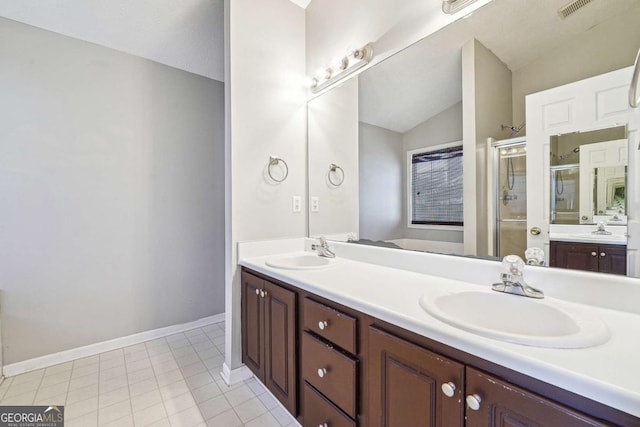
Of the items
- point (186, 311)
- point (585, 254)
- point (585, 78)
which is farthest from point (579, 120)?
point (186, 311)

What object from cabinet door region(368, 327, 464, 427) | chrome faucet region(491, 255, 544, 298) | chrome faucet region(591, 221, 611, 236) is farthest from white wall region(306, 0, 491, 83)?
cabinet door region(368, 327, 464, 427)

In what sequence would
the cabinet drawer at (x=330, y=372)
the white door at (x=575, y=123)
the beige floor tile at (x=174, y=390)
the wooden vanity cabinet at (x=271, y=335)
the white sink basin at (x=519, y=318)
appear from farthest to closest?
the beige floor tile at (x=174, y=390), the wooden vanity cabinet at (x=271, y=335), the cabinet drawer at (x=330, y=372), the white door at (x=575, y=123), the white sink basin at (x=519, y=318)

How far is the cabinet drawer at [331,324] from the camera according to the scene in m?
1.00

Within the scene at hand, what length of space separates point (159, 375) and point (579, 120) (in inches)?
106

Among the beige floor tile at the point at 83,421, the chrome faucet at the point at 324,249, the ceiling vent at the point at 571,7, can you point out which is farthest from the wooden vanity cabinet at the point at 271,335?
Answer: the ceiling vent at the point at 571,7

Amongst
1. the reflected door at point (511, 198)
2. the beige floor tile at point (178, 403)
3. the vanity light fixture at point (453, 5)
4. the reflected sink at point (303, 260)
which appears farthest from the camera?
the reflected sink at point (303, 260)

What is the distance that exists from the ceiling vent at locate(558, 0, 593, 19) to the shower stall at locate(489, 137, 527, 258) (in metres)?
0.45

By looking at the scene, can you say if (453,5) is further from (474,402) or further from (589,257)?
(474,402)

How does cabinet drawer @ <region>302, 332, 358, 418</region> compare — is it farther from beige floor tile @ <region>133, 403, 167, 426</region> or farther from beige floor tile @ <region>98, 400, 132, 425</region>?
beige floor tile @ <region>98, 400, 132, 425</region>

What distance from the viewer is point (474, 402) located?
65 centimetres

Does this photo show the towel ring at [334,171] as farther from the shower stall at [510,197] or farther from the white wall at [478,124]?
the shower stall at [510,197]

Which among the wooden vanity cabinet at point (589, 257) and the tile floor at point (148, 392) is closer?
the wooden vanity cabinet at point (589, 257)

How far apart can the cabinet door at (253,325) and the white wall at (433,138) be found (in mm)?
942

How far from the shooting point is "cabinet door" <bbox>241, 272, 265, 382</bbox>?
1.57 m
